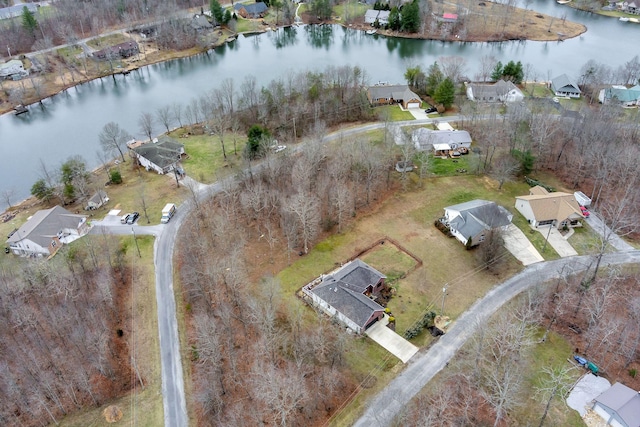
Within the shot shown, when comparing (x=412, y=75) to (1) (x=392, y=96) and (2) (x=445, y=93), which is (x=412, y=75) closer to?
(1) (x=392, y=96)

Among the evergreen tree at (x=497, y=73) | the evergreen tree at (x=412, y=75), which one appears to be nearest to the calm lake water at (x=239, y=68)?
the evergreen tree at (x=497, y=73)

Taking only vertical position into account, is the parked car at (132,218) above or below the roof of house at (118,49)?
below

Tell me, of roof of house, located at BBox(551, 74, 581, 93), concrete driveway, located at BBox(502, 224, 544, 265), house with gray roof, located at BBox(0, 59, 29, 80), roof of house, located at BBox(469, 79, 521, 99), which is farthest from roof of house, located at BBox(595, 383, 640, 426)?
house with gray roof, located at BBox(0, 59, 29, 80)

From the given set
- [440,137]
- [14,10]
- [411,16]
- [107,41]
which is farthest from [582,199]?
[14,10]

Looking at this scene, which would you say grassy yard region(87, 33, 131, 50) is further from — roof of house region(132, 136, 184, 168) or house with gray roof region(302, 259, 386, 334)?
house with gray roof region(302, 259, 386, 334)

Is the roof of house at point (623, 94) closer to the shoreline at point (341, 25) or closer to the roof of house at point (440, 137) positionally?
the roof of house at point (440, 137)

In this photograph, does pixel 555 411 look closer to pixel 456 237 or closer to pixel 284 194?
pixel 456 237

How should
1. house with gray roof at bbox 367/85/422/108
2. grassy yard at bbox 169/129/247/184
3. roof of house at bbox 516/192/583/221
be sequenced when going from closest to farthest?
1. roof of house at bbox 516/192/583/221
2. grassy yard at bbox 169/129/247/184
3. house with gray roof at bbox 367/85/422/108
